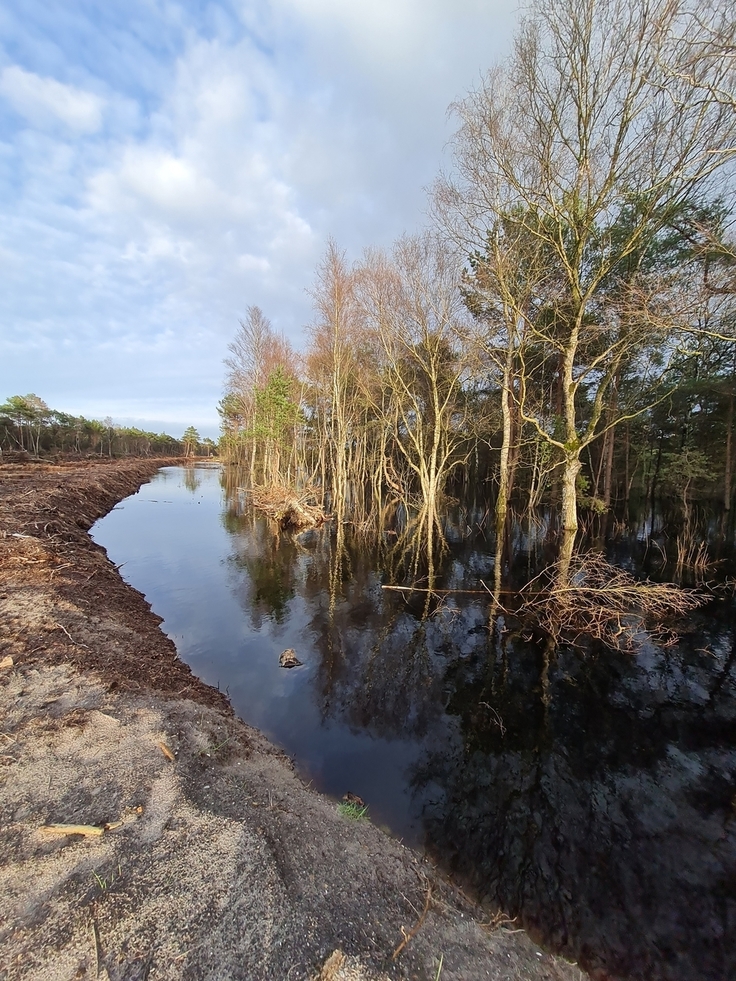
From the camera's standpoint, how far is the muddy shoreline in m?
2.15

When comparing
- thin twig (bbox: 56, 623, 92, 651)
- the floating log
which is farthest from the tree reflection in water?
the floating log

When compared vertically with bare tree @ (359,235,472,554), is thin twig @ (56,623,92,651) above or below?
below

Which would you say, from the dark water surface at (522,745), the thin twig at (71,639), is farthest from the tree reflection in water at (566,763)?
the thin twig at (71,639)

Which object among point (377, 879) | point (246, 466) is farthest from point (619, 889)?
point (246, 466)

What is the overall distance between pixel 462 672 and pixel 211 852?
5.01m

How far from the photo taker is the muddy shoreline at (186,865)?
7.05ft

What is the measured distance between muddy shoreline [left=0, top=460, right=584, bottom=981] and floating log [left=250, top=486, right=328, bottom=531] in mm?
15317

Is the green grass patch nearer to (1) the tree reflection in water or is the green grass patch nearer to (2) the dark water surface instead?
(2) the dark water surface

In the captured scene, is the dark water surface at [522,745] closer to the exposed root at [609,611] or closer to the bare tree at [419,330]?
the exposed root at [609,611]

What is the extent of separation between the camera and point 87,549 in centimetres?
1133

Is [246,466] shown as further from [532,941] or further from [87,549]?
[532,941]

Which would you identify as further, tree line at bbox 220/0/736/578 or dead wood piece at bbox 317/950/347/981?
tree line at bbox 220/0/736/578

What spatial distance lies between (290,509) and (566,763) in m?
17.0

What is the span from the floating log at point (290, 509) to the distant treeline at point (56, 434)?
23.4 meters
